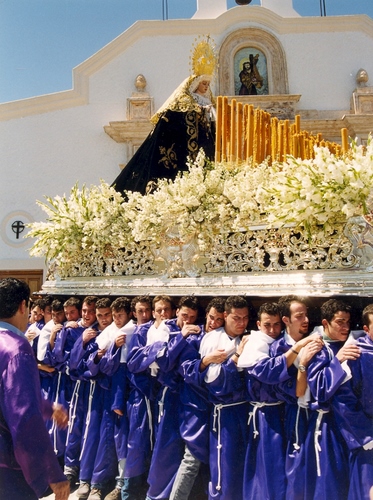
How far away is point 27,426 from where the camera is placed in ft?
7.13

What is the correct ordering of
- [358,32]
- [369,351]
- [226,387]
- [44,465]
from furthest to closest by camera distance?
[358,32] → [226,387] → [369,351] → [44,465]

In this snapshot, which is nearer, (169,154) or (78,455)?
(78,455)

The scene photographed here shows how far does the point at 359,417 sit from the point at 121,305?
2252 mm

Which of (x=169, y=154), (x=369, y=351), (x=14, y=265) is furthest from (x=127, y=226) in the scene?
(x=14, y=265)

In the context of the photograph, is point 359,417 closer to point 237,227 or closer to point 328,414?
point 328,414

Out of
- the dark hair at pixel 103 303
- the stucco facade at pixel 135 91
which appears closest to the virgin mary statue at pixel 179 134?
the dark hair at pixel 103 303

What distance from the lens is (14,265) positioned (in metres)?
10.5

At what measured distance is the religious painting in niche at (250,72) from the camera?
1165 cm

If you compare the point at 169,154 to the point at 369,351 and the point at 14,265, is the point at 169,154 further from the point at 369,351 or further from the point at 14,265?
the point at 14,265

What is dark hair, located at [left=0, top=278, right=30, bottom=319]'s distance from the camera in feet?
8.34

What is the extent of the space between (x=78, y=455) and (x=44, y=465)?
237 cm

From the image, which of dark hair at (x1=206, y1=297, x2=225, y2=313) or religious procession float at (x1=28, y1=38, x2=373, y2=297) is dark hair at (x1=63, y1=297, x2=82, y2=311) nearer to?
religious procession float at (x1=28, y1=38, x2=373, y2=297)

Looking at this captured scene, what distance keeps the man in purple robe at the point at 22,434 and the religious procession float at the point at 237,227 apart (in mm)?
1847

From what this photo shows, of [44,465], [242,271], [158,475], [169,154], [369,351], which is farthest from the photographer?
[169,154]
